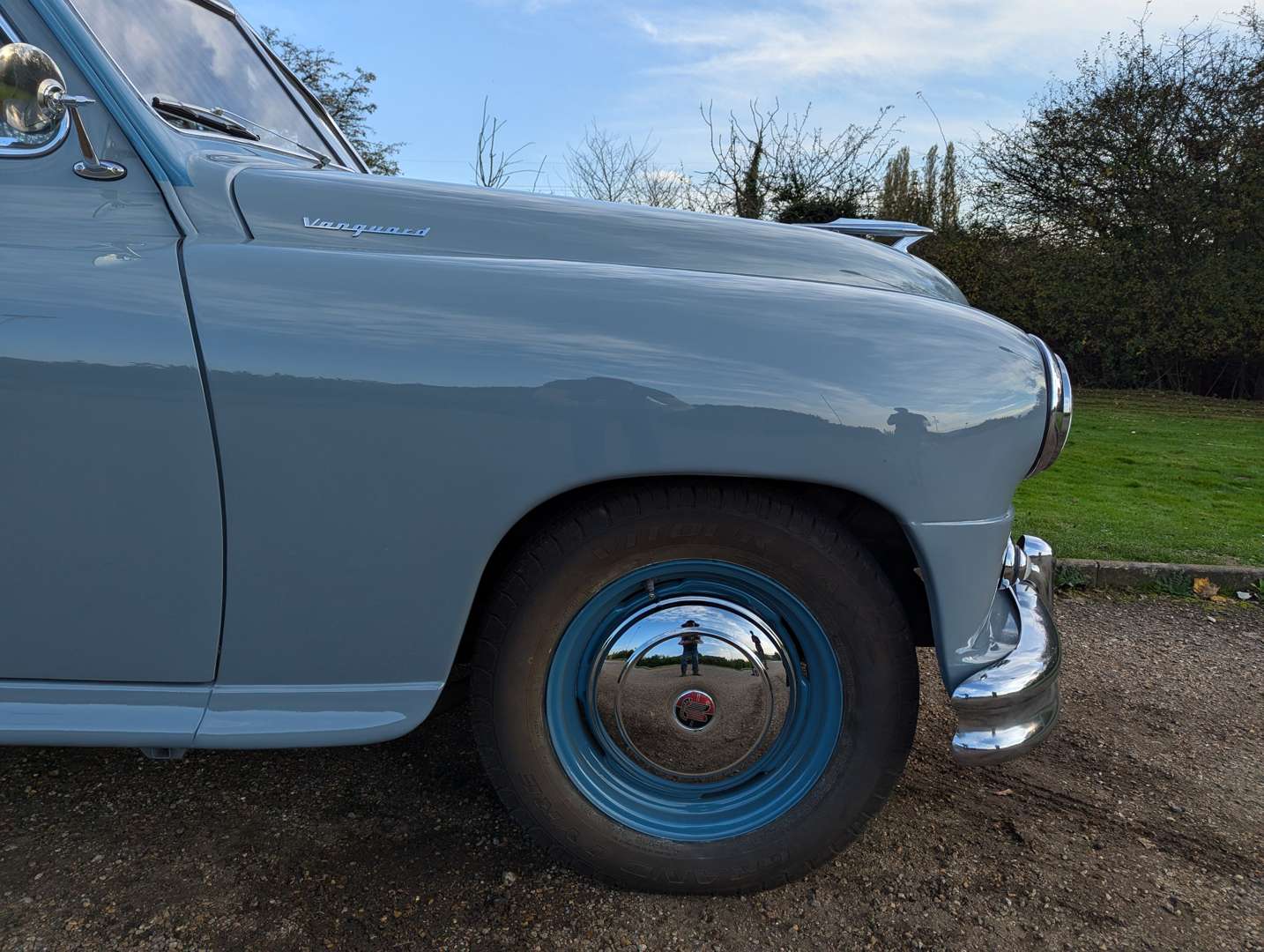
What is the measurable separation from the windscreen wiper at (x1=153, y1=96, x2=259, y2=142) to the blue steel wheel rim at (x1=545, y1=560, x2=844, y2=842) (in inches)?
55.9

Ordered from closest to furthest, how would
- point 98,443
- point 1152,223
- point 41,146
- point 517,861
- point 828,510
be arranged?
point 98,443
point 41,146
point 828,510
point 517,861
point 1152,223

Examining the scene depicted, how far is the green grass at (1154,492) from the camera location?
4535 mm

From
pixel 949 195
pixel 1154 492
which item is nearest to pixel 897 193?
pixel 949 195

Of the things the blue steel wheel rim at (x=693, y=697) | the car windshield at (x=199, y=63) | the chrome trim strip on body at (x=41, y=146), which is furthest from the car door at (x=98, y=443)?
the blue steel wheel rim at (x=693, y=697)

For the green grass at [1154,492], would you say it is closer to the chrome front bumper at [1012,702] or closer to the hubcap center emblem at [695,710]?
the chrome front bumper at [1012,702]

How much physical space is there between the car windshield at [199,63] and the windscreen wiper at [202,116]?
0.05 ft

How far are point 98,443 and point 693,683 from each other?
1182mm

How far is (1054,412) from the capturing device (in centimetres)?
171

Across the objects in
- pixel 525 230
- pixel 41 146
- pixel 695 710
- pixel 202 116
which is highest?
pixel 202 116

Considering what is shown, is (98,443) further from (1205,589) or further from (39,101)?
(1205,589)

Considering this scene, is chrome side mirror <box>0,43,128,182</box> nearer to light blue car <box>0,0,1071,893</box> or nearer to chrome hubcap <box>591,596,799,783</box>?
light blue car <box>0,0,1071,893</box>

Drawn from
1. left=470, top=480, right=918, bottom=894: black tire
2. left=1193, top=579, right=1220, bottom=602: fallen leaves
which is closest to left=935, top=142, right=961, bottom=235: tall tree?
left=1193, top=579, right=1220, bottom=602: fallen leaves

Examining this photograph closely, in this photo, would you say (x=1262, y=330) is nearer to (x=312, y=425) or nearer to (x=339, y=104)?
(x=312, y=425)

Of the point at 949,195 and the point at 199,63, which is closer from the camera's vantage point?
the point at 199,63
